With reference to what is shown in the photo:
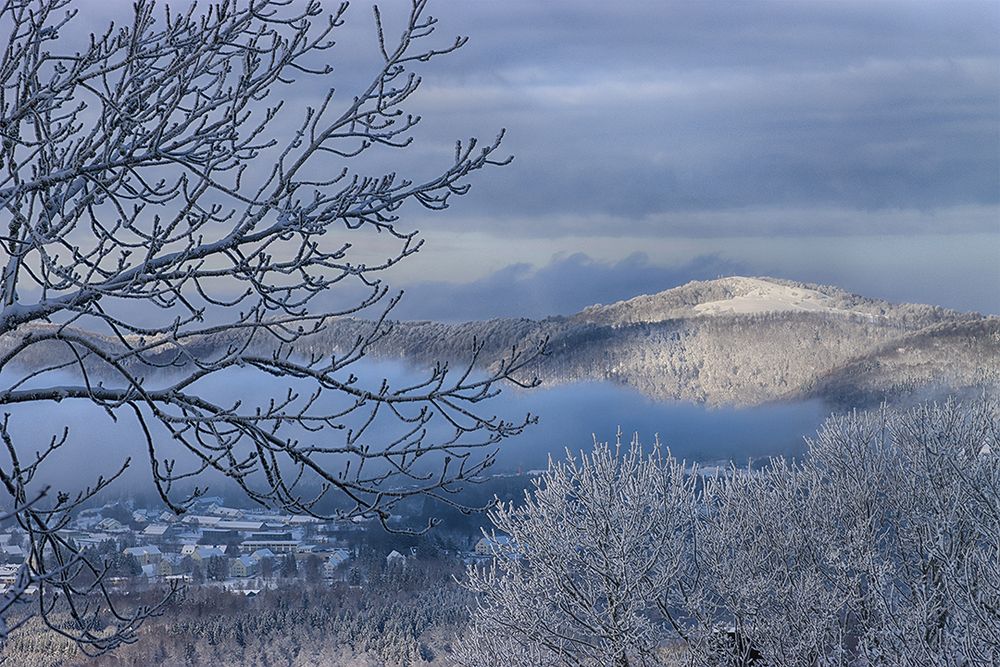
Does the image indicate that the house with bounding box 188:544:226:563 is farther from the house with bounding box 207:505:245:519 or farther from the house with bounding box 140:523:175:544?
the house with bounding box 207:505:245:519

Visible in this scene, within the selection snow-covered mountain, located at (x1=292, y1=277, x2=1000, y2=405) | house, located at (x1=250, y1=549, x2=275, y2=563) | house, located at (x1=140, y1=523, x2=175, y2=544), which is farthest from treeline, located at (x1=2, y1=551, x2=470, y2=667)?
snow-covered mountain, located at (x1=292, y1=277, x2=1000, y2=405)

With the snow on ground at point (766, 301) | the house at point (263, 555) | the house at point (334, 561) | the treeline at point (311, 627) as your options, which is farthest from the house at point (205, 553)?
the snow on ground at point (766, 301)

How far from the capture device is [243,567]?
157ft

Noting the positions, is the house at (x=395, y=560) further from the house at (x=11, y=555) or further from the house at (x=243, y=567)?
the house at (x=11, y=555)

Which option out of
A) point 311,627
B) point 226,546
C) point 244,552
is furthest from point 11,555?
point 244,552

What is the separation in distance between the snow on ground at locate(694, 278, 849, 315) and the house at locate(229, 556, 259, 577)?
3203 centimetres

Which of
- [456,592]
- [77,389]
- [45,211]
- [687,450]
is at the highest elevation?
[45,211]

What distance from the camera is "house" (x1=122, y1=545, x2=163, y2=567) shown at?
1626 inches

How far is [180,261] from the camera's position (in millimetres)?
4430

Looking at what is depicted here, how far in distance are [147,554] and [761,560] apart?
98.0 feet

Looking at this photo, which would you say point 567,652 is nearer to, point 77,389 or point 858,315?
point 77,389

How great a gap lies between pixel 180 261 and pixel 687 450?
40.2 meters

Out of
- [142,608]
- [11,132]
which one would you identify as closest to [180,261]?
[11,132]

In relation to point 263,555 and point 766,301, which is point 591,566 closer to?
point 263,555
